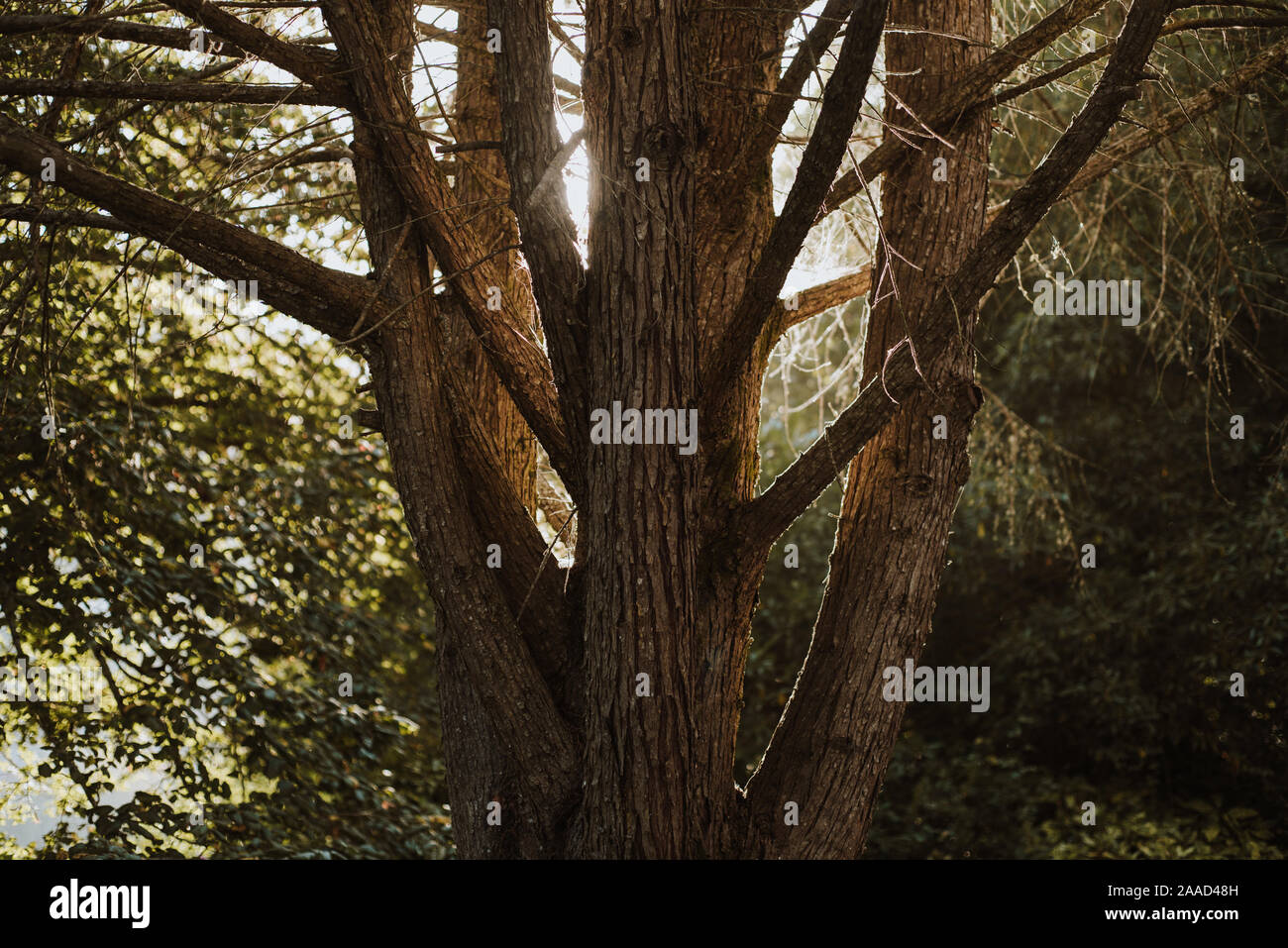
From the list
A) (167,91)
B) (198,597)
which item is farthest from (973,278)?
(198,597)

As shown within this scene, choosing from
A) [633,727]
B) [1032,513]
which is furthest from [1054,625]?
[633,727]

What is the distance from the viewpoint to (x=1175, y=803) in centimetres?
705

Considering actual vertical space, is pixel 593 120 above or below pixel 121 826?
above

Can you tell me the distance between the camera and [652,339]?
6.95 ft

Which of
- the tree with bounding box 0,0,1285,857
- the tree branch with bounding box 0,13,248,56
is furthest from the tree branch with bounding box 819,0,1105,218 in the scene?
the tree branch with bounding box 0,13,248,56

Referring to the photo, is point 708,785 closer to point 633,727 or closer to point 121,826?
point 633,727

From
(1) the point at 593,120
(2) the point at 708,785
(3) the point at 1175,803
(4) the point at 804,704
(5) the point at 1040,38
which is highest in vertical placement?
(5) the point at 1040,38

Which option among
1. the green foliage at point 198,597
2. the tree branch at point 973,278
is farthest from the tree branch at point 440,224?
the green foliage at point 198,597

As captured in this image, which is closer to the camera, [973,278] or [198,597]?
[973,278]

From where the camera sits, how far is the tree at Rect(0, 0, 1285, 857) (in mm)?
2111

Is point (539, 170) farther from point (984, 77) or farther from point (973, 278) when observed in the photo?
point (984, 77)

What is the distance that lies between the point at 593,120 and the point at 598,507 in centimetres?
83

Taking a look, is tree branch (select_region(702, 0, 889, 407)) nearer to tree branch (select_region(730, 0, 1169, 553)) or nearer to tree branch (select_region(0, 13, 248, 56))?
tree branch (select_region(730, 0, 1169, 553))

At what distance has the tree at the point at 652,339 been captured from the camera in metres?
2.11
